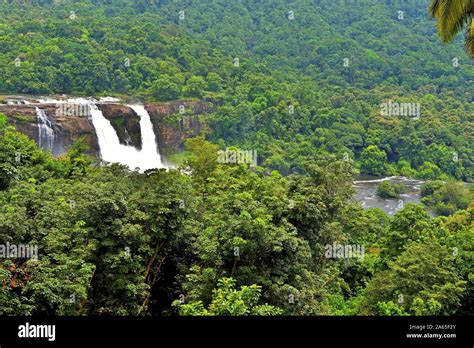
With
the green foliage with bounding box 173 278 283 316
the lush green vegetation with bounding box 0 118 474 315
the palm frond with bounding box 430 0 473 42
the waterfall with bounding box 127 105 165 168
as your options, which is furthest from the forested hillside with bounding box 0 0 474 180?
the green foliage with bounding box 173 278 283 316

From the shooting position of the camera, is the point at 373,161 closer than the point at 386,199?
No

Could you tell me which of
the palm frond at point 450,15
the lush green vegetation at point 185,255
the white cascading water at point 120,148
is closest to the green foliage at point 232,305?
the lush green vegetation at point 185,255

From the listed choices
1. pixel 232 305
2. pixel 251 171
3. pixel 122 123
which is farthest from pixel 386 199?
pixel 232 305

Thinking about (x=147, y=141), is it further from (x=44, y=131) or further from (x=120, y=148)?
(x=44, y=131)

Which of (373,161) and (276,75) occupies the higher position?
(276,75)

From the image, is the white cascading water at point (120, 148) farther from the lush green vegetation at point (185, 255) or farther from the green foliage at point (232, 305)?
the green foliage at point (232, 305)

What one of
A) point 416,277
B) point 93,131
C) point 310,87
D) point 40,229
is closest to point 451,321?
point 40,229
